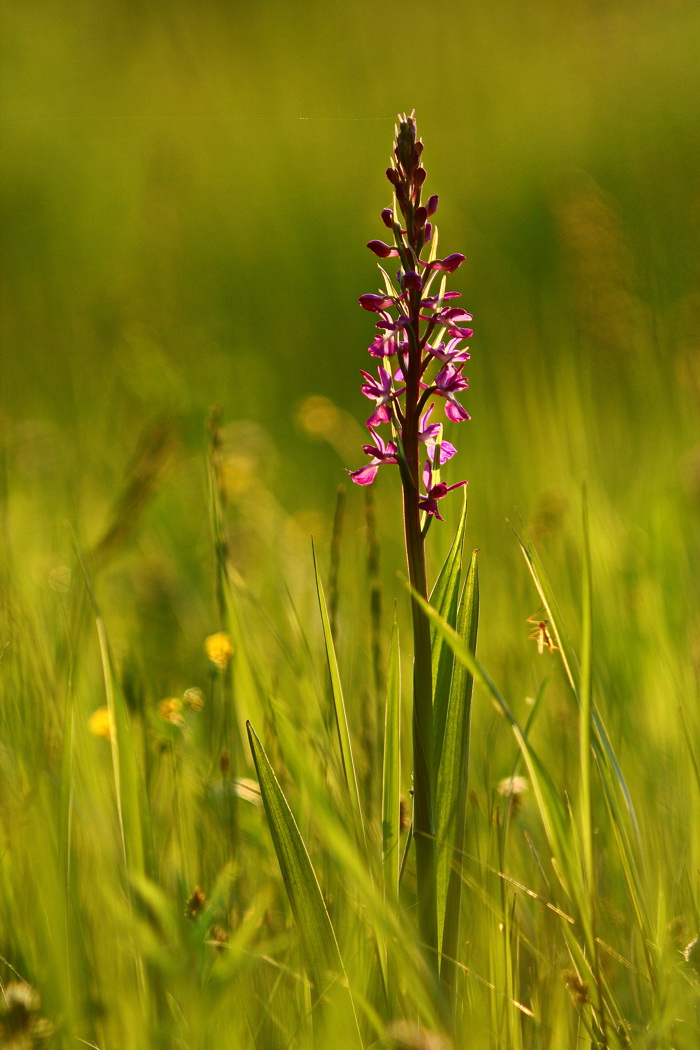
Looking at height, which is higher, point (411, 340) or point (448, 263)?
point (448, 263)

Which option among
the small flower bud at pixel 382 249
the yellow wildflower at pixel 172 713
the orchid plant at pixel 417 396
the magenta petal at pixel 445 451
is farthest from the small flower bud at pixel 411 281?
the yellow wildflower at pixel 172 713

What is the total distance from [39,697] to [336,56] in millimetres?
10003

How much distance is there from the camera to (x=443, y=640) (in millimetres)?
1271

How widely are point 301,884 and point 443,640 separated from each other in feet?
1.22

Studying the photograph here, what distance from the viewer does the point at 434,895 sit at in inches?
48.5

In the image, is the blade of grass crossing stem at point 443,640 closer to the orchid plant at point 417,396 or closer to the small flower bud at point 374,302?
the orchid plant at point 417,396

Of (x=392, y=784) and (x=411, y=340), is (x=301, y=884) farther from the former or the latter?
(x=411, y=340)

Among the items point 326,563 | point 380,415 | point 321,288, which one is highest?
point 321,288

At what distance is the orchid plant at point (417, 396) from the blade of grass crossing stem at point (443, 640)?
0.03 meters

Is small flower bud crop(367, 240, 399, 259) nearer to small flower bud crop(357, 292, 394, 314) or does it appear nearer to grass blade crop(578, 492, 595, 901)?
small flower bud crop(357, 292, 394, 314)

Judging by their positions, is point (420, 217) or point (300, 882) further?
point (420, 217)

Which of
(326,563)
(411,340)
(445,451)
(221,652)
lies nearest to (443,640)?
(445,451)

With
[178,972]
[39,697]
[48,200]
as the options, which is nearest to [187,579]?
[39,697]

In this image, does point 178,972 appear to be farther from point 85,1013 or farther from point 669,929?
point 669,929
